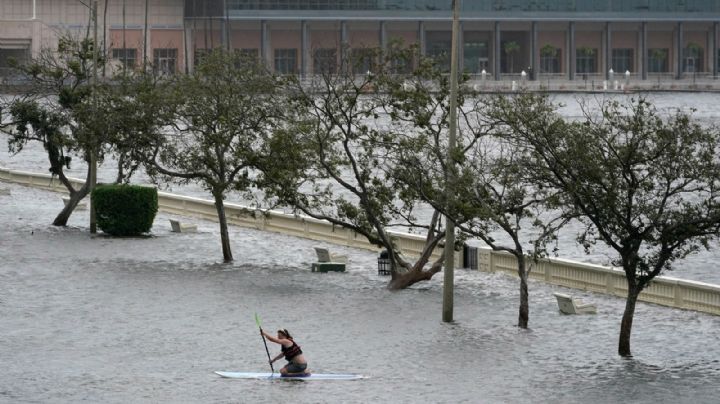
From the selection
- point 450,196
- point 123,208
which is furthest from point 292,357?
point 123,208

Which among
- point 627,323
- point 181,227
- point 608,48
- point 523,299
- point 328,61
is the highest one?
point 608,48

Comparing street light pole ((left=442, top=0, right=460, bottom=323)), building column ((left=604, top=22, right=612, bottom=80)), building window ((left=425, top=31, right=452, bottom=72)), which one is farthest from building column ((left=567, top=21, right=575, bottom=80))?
street light pole ((left=442, top=0, right=460, bottom=323))

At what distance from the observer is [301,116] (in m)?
53.6

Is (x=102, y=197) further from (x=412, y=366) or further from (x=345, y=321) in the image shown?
(x=412, y=366)

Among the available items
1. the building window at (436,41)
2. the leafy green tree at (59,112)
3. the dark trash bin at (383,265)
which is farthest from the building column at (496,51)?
the dark trash bin at (383,265)

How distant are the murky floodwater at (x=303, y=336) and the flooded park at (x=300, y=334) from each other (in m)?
0.06

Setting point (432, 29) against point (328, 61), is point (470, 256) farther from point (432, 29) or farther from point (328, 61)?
point (432, 29)

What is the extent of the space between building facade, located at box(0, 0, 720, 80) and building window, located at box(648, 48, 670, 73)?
177 mm

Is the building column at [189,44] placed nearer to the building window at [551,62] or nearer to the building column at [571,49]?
the building window at [551,62]

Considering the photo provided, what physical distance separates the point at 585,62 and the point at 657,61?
944 centimetres

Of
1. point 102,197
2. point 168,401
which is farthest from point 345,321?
point 102,197

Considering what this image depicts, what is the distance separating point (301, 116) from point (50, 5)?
126 m

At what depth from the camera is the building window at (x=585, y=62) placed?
193 m

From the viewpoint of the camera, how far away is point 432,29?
619 feet
